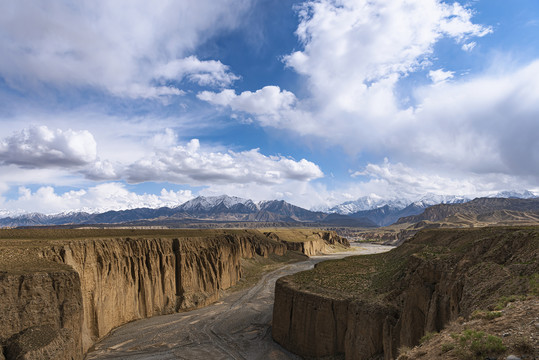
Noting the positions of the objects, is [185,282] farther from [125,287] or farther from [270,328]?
[270,328]

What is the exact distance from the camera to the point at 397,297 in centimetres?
2684

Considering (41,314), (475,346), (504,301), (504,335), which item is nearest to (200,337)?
(41,314)

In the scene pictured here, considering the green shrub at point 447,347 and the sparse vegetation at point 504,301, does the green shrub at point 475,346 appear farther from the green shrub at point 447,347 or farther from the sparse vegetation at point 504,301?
the sparse vegetation at point 504,301

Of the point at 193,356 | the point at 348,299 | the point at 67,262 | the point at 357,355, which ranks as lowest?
the point at 193,356

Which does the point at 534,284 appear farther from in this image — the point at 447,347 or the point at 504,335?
the point at 447,347

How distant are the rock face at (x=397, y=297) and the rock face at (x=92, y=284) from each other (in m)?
20.2

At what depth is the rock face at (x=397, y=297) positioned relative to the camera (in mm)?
19500

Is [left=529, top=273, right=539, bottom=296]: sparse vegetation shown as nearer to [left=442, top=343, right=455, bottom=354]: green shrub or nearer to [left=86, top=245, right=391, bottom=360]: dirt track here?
[left=442, top=343, right=455, bottom=354]: green shrub

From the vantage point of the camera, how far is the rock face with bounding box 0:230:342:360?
23330 millimetres

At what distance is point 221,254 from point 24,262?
39418mm

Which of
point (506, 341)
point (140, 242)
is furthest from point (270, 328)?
point (506, 341)

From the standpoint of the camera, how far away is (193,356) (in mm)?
33938

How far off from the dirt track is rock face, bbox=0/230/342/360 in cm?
242

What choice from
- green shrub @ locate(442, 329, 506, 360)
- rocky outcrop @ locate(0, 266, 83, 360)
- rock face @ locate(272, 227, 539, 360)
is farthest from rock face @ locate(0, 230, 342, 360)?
green shrub @ locate(442, 329, 506, 360)
